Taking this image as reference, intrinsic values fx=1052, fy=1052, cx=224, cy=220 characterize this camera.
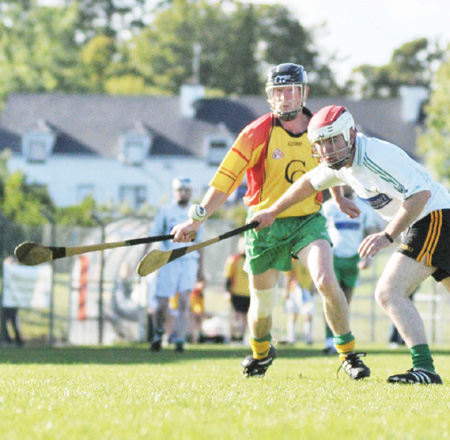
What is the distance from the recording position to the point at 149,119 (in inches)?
2532

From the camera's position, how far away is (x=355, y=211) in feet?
26.3

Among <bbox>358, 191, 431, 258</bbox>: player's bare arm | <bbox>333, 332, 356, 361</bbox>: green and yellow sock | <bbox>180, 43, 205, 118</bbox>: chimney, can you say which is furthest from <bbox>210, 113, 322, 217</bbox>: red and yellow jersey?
<bbox>180, 43, 205, 118</bbox>: chimney

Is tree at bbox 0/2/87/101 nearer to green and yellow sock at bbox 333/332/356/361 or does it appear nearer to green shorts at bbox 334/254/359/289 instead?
green shorts at bbox 334/254/359/289

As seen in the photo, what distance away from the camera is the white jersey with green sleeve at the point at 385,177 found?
22.5ft

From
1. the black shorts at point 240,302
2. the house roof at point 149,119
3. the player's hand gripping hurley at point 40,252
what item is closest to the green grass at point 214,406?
the player's hand gripping hurley at point 40,252

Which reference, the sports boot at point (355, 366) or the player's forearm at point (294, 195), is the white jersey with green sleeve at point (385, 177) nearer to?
the player's forearm at point (294, 195)

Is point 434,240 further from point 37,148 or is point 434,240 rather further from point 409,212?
point 37,148

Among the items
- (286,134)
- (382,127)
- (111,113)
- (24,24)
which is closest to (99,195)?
(111,113)

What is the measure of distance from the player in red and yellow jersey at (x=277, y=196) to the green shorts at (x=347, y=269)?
545cm

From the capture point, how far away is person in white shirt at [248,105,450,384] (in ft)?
22.4

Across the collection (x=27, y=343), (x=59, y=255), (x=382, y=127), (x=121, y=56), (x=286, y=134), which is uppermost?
(x=121, y=56)

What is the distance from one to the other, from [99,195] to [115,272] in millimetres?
43818

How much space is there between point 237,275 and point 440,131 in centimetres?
→ 3380

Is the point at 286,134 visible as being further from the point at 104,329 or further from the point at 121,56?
the point at 121,56
